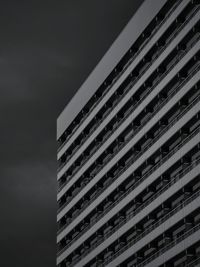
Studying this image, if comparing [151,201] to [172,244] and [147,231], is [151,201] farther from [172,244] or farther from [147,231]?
[172,244]

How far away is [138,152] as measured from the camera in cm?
9706

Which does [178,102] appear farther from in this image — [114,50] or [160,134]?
[114,50]

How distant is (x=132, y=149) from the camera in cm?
9794

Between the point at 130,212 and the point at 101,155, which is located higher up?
the point at 101,155

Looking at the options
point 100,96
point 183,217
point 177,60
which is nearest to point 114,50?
point 100,96

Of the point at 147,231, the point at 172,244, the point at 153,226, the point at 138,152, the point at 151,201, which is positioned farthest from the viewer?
the point at 138,152

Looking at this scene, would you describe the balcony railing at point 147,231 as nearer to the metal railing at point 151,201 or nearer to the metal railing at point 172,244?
the metal railing at point 151,201

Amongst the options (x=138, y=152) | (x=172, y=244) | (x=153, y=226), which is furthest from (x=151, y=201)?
(x=138, y=152)

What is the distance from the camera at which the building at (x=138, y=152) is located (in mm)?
83688

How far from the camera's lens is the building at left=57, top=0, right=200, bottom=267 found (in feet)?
275

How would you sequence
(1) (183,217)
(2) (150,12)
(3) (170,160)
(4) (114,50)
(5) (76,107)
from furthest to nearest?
(5) (76,107) → (4) (114,50) → (2) (150,12) → (3) (170,160) → (1) (183,217)

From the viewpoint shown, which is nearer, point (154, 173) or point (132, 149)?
point (154, 173)

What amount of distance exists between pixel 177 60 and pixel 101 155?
2421 cm

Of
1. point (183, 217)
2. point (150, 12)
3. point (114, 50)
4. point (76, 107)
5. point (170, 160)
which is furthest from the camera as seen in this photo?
point (76, 107)
